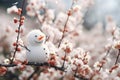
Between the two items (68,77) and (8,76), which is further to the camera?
(8,76)

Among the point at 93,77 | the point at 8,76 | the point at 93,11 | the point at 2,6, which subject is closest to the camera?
the point at 93,77

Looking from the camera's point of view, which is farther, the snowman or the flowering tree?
the snowman

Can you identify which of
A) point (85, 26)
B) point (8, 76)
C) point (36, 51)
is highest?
point (85, 26)

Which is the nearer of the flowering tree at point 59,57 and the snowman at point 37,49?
the flowering tree at point 59,57

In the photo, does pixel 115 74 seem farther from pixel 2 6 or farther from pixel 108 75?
pixel 2 6

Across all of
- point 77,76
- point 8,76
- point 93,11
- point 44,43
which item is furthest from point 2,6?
point 77,76

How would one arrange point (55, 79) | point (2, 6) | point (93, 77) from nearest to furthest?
point (93, 77) → point (55, 79) → point (2, 6)

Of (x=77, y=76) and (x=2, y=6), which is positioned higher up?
(x=2, y=6)
